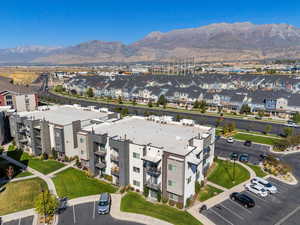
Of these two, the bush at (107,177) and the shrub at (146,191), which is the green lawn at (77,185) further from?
the shrub at (146,191)

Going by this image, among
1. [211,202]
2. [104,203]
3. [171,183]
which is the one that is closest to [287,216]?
[211,202]

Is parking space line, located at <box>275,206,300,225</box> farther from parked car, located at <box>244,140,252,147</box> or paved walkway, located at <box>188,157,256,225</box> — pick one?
parked car, located at <box>244,140,252,147</box>

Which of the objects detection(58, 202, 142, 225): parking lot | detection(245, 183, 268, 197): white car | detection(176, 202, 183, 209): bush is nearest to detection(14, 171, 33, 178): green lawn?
detection(58, 202, 142, 225): parking lot

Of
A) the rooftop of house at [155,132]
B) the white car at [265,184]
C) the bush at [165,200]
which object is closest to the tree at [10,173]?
the rooftop of house at [155,132]

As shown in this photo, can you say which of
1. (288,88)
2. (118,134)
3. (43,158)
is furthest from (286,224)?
(288,88)

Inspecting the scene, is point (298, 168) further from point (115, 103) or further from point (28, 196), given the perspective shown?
point (115, 103)

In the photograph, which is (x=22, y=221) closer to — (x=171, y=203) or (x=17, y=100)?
(x=171, y=203)
